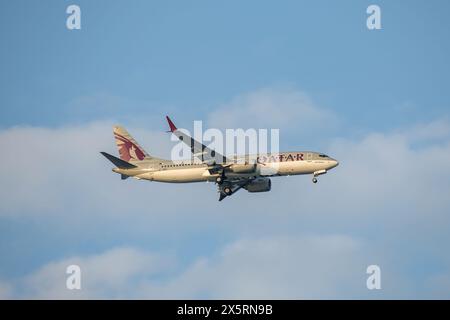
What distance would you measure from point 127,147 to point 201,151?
51.0 ft

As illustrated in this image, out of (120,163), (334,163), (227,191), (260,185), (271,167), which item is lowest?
(227,191)

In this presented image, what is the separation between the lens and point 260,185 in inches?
4911

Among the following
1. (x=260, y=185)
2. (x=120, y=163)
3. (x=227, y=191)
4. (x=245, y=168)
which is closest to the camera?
(x=245, y=168)

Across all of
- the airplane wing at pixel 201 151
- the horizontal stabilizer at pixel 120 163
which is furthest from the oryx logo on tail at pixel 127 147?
the airplane wing at pixel 201 151

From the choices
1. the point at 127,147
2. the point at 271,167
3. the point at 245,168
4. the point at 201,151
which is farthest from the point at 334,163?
the point at 127,147

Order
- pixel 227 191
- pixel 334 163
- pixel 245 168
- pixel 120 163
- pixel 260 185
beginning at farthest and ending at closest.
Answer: pixel 260 185
pixel 120 163
pixel 227 191
pixel 334 163
pixel 245 168

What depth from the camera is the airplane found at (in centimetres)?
11806

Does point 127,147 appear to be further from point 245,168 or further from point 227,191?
point 245,168

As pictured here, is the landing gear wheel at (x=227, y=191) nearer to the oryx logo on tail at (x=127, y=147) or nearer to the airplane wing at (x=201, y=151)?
the airplane wing at (x=201, y=151)

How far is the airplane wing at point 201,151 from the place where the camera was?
11756 cm
